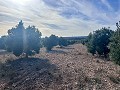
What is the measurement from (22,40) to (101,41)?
955 inches

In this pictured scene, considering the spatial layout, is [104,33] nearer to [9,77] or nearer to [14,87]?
[9,77]

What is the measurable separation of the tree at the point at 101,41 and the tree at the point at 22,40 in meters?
18.1

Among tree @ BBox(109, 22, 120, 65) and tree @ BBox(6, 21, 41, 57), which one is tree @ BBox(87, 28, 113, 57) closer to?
tree @ BBox(6, 21, 41, 57)

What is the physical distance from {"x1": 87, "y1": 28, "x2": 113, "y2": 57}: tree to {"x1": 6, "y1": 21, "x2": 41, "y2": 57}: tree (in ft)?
59.4

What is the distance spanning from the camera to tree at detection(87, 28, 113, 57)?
72.3 metres

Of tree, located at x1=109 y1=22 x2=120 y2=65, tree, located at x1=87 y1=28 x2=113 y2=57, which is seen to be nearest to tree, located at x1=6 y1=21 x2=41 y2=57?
tree, located at x1=87 y1=28 x2=113 y2=57

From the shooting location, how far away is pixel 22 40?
66938 mm

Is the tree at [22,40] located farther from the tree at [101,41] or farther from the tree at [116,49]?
the tree at [116,49]

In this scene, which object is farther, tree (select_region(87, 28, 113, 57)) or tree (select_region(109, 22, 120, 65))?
tree (select_region(87, 28, 113, 57))

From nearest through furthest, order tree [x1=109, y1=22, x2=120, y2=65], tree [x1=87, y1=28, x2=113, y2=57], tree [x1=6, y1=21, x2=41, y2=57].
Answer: tree [x1=109, y1=22, x2=120, y2=65], tree [x1=6, y1=21, x2=41, y2=57], tree [x1=87, y1=28, x2=113, y2=57]

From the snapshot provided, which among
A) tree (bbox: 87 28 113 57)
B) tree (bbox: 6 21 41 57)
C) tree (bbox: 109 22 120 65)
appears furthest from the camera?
tree (bbox: 87 28 113 57)

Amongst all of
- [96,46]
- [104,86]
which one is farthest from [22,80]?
[96,46]

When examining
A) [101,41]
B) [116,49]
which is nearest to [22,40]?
[101,41]

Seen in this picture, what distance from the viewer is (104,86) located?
32.2 meters
